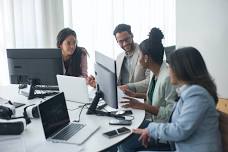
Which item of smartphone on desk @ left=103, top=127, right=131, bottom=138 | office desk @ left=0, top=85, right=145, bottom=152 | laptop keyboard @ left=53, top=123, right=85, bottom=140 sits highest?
smartphone on desk @ left=103, top=127, right=131, bottom=138

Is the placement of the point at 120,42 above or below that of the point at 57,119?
above

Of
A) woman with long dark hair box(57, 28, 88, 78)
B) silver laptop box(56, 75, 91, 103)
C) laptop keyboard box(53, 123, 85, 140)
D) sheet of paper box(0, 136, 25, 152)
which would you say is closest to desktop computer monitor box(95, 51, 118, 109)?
silver laptop box(56, 75, 91, 103)

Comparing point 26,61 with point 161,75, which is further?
point 26,61

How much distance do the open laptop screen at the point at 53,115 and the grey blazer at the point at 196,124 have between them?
25.0 inches

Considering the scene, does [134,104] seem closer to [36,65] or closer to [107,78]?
[107,78]

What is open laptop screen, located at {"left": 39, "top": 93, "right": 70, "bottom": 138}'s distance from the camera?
182 cm

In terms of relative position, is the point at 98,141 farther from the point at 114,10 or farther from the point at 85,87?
the point at 114,10

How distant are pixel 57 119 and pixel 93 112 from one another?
0.40 metres

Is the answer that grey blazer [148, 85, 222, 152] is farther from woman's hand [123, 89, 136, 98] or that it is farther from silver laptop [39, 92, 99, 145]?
woman's hand [123, 89, 136, 98]

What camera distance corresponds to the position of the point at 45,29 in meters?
3.88

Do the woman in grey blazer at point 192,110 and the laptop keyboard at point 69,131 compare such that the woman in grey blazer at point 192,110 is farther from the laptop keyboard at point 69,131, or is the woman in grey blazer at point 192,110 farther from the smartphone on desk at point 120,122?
the laptop keyboard at point 69,131

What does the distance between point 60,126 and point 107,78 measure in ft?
1.42

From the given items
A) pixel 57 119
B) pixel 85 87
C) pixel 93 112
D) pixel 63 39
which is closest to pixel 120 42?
pixel 63 39

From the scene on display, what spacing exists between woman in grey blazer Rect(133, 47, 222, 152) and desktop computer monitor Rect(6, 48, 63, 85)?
1094 mm
